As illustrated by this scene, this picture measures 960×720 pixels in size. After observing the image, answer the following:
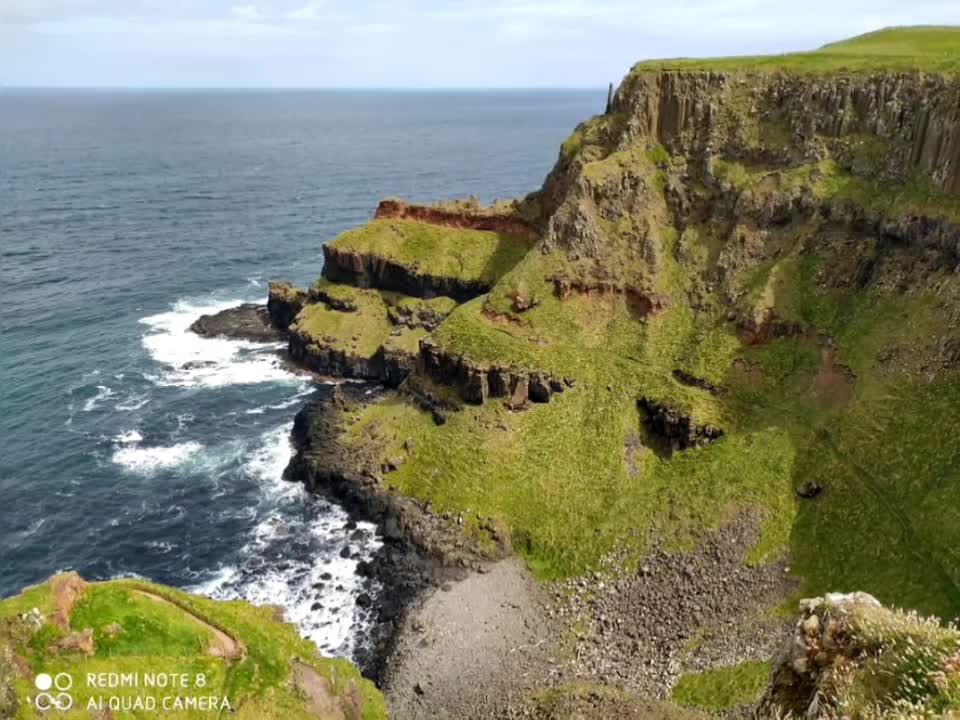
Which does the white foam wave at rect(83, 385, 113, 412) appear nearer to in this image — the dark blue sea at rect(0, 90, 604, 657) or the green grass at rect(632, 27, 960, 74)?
the dark blue sea at rect(0, 90, 604, 657)

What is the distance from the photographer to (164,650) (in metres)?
40.0

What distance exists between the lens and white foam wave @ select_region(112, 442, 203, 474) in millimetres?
79688

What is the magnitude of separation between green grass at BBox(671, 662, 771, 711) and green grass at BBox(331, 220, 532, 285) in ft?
202

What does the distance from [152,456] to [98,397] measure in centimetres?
1672

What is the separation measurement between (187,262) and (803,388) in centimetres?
11361

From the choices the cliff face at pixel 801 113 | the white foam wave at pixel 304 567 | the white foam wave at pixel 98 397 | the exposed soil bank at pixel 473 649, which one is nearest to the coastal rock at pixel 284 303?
the white foam wave at pixel 98 397

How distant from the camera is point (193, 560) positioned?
218ft

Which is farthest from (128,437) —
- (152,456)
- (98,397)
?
(98,397)

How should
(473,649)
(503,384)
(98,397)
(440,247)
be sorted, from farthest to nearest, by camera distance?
1. (440,247)
2. (98,397)
3. (503,384)
4. (473,649)

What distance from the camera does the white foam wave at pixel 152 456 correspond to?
79688 mm

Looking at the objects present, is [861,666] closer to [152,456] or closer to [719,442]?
[719,442]

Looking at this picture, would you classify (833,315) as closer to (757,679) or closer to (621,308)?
(621,308)

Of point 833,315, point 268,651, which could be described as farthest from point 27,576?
point 833,315

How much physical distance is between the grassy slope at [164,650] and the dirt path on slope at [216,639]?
24 centimetres
